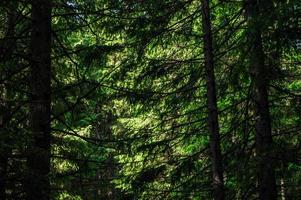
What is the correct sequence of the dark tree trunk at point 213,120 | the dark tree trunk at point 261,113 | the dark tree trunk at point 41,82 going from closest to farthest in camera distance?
the dark tree trunk at point 41,82 → the dark tree trunk at point 261,113 → the dark tree trunk at point 213,120

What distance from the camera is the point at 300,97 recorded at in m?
8.24

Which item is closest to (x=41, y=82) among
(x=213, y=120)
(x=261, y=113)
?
(x=213, y=120)

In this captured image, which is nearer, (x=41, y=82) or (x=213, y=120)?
(x=41, y=82)

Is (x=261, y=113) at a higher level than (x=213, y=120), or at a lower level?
higher

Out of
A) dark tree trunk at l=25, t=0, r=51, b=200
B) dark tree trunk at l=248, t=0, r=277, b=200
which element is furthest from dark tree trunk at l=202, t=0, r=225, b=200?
dark tree trunk at l=25, t=0, r=51, b=200

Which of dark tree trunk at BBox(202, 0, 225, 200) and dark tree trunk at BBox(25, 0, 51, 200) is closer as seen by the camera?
dark tree trunk at BBox(25, 0, 51, 200)

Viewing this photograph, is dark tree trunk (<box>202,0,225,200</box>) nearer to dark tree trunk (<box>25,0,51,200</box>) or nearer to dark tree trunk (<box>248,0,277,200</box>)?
dark tree trunk (<box>248,0,277,200</box>)

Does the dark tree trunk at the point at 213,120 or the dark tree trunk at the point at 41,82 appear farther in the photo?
the dark tree trunk at the point at 213,120

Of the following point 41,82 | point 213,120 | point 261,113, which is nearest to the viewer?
point 41,82

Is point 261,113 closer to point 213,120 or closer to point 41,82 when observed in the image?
point 213,120

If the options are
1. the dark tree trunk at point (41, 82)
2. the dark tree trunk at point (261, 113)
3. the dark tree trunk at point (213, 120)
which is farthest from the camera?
the dark tree trunk at point (213, 120)

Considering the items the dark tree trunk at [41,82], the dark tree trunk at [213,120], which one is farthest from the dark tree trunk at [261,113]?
the dark tree trunk at [41,82]

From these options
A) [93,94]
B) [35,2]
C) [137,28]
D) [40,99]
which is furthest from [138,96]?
[35,2]

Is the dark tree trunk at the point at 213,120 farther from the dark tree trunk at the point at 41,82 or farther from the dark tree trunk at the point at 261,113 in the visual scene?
the dark tree trunk at the point at 41,82
